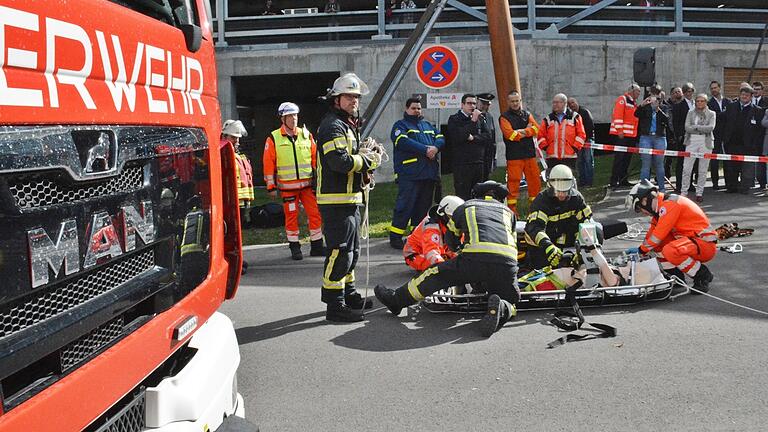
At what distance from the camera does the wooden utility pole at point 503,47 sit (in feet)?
37.7

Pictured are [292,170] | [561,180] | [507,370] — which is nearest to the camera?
[507,370]

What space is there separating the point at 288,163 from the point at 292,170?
10cm

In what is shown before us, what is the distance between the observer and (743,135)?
12953 mm

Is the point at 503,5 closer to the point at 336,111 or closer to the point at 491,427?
the point at 336,111

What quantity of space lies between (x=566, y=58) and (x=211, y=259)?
618 inches

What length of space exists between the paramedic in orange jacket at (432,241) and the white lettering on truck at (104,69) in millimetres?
4160

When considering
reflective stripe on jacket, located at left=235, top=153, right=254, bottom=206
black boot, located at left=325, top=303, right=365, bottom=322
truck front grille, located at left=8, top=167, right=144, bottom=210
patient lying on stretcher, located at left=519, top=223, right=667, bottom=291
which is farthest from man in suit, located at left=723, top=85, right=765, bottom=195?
truck front grille, located at left=8, top=167, right=144, bottom=210

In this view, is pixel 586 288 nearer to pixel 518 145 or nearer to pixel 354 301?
pixel 354 301

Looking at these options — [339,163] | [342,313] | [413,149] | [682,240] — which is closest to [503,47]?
[413,149]

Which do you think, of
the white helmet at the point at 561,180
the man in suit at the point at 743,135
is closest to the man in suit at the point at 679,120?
the man in suit at the point at 743,135

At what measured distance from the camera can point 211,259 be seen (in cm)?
318

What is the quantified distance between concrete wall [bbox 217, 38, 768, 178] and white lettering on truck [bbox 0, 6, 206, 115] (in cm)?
1461

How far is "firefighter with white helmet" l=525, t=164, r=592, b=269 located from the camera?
7.26 metres

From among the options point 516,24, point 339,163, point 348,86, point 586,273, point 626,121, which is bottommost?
point 586,273
